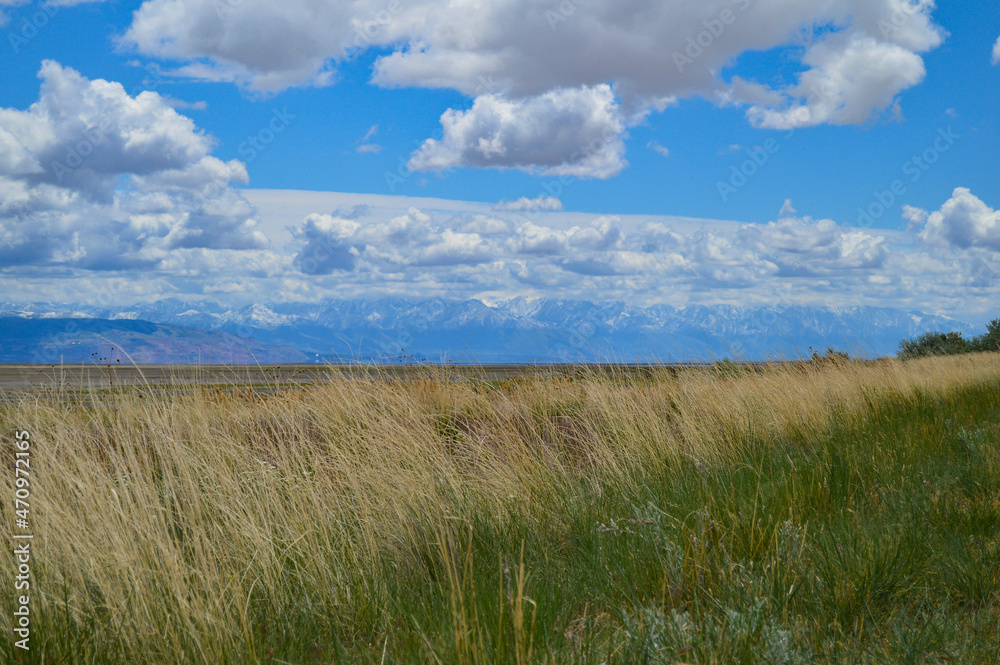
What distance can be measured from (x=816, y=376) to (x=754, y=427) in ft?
16.4

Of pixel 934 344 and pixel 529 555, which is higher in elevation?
pixel 934 344

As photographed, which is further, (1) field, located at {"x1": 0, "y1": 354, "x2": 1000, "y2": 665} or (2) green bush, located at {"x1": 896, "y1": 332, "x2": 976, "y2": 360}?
(2) green bush, located at {"x1": 896, "y1": 332, "x2": 976, "y2": 360}

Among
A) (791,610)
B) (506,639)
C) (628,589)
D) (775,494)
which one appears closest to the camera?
(506,639)

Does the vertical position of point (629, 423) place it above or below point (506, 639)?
above

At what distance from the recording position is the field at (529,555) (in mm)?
2391

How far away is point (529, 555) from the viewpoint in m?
3.45

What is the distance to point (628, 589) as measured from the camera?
2.85m

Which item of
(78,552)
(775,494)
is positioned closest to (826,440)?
(775,494)

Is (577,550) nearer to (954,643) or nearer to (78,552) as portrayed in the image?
(954,643)

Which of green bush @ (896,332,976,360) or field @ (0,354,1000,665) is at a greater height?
green bush @ (896,332,976,360)

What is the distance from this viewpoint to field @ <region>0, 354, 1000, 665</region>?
2391mm

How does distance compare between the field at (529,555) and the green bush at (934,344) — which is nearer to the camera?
the field at (529,555)

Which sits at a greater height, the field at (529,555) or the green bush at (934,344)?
the green bush at (934,344)

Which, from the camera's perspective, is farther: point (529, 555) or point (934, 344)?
point (934, 344)
